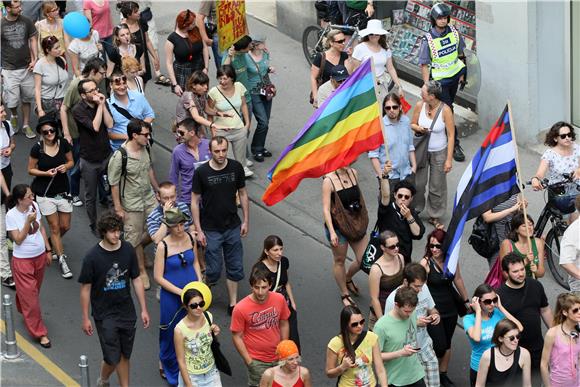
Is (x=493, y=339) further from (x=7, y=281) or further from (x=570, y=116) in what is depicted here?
(x=570, y=116)

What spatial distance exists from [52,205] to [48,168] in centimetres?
39

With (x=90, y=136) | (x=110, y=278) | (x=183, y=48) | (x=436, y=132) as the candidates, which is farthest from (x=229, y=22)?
(x=110, y=278)

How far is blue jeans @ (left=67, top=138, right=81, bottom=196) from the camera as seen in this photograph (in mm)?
16047

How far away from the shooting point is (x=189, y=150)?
48.5ft

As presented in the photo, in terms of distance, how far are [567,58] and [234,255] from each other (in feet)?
18.1

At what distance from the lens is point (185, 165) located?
14.8m

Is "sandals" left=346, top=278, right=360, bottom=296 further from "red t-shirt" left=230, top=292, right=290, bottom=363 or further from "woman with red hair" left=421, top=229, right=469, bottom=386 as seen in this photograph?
"red t-shirt" left=230, top=292, right=290, bottom=363

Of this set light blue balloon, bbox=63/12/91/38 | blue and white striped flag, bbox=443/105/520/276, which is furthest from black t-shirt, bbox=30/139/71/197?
blue and white striped flag, bbox=443/105/520/276

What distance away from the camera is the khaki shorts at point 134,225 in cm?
1476

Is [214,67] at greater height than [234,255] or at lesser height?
lesser

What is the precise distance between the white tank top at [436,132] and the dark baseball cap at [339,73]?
116cm

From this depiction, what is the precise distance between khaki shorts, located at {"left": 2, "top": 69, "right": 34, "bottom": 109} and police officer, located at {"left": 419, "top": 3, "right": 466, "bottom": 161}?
483cm

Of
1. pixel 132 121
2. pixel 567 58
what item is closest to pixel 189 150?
pixel 132 121

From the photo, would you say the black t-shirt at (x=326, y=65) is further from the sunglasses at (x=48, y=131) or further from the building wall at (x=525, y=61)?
the sunglasses at (x=48, y=131)
